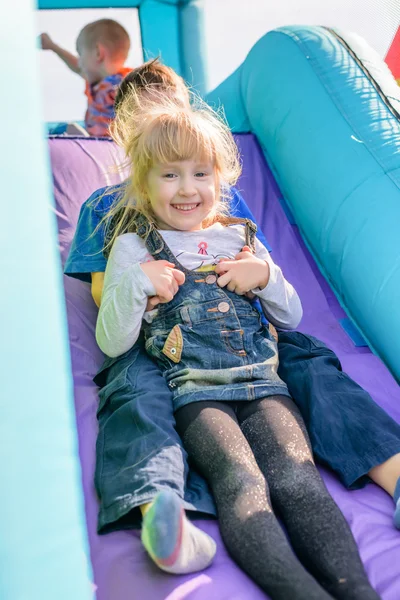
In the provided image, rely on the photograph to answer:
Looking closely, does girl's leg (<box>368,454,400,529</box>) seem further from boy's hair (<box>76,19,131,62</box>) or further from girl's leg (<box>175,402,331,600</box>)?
boy's hair (<box>76,19,131,62</box>)

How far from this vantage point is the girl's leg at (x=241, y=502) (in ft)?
2.46

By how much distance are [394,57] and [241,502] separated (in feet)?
5.24

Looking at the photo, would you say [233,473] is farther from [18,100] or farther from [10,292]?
[18,100]

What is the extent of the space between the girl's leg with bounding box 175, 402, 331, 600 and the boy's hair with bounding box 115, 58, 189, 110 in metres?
0.84

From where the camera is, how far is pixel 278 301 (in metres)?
1.25

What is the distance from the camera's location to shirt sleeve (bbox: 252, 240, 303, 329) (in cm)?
124

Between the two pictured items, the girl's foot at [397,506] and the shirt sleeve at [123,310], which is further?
the shirt sleeve at [123,310]

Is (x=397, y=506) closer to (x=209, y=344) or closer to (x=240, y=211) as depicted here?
(x=209, y=344)

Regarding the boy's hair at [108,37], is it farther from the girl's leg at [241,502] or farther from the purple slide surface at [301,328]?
the girl's leg at [241,502]

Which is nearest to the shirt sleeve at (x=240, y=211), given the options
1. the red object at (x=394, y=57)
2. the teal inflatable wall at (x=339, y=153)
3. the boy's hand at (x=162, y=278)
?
the teal inflatable wall at (x=339, y=153)

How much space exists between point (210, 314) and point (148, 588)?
0.50 m

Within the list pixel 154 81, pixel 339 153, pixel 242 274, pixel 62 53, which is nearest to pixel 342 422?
pixel 242 274

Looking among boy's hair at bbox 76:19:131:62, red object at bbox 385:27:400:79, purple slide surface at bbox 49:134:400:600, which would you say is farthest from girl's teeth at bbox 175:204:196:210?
boy's hair at bbox 76:19:131:62

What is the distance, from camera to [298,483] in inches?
35.4
